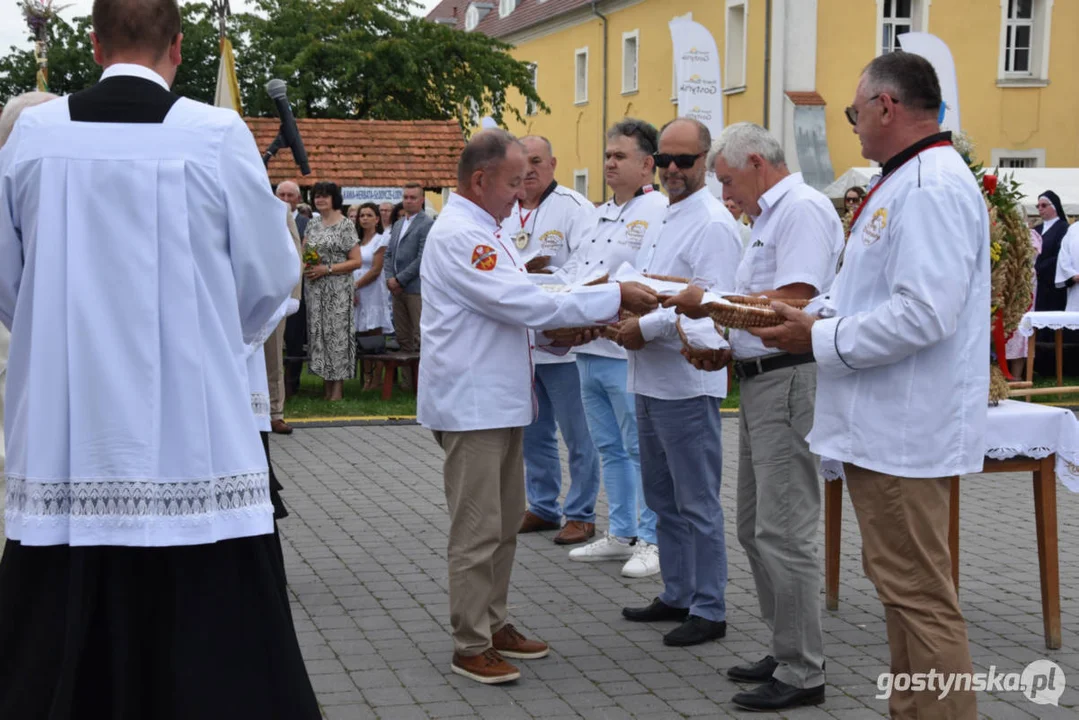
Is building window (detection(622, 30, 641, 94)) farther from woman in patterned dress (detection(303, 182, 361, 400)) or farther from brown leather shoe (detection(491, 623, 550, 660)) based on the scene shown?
brown leather shoe (detection(491, 623, 550, 660))

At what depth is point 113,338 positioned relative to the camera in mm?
3283

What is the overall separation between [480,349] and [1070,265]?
12723 mm

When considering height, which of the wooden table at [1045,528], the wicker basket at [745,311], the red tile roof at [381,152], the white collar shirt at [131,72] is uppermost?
the red tile roof at [381,152]

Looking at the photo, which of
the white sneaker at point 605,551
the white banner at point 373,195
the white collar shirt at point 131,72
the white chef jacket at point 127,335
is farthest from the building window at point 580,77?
the white chef jacket at point 127,335

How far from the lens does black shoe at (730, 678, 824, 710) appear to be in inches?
188

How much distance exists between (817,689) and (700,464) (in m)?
1.13

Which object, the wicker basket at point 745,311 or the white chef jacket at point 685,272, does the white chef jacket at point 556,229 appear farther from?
the wicker basket at point 745,311

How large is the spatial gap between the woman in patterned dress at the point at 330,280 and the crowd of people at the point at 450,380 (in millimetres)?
7904

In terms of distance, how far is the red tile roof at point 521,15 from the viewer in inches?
1723

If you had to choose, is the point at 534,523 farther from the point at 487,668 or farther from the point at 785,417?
the point at 785,417

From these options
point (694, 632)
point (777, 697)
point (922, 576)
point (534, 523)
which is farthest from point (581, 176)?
point (922, 576)

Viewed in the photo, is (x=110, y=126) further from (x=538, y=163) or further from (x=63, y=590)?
(x=538, y=163)

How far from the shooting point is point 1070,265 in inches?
624

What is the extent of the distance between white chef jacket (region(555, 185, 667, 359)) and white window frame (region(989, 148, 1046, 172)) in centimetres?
2775
